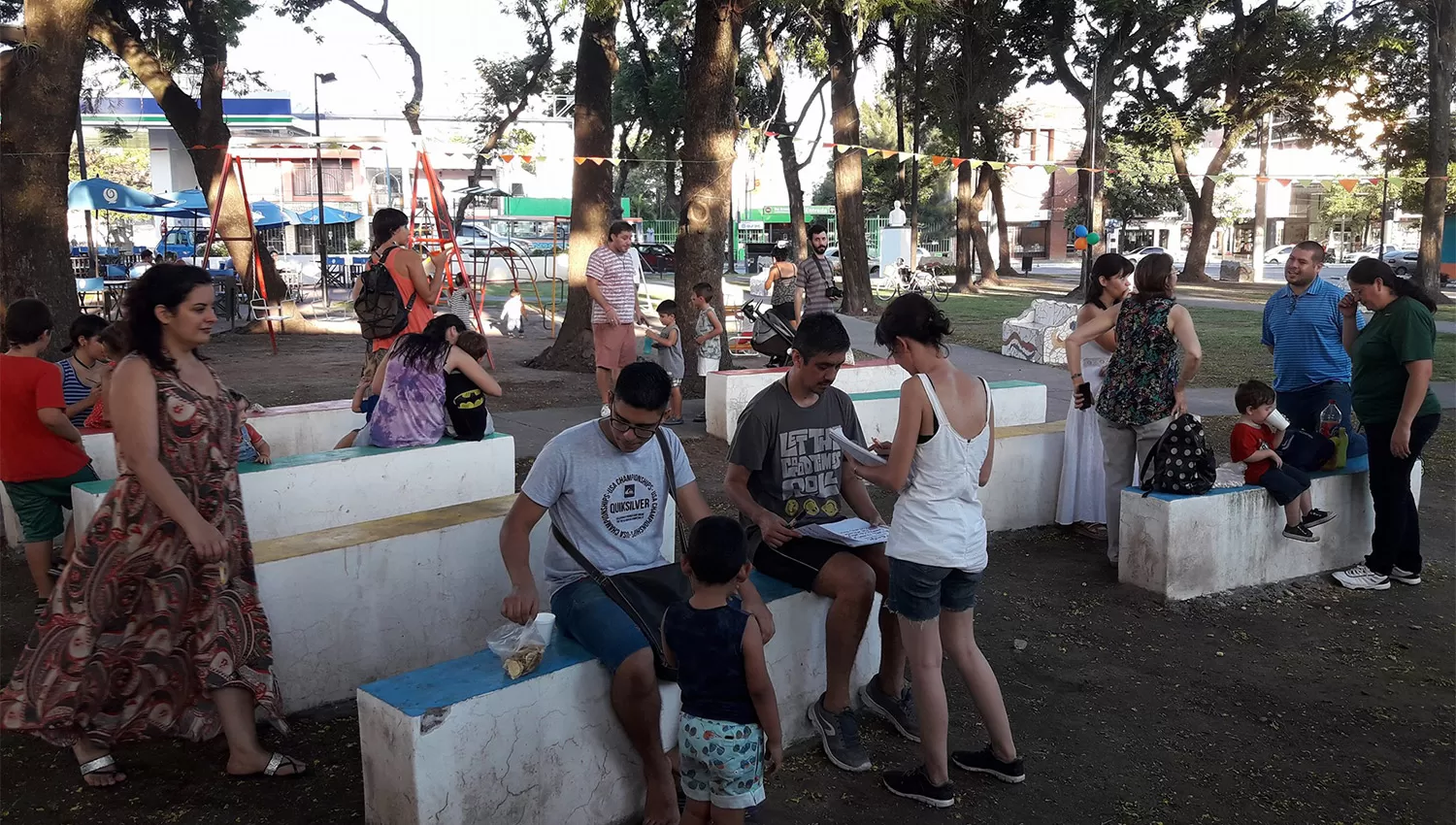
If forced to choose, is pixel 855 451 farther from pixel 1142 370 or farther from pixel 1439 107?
pixel 1439 107

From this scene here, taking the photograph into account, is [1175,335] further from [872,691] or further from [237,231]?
[237,231]

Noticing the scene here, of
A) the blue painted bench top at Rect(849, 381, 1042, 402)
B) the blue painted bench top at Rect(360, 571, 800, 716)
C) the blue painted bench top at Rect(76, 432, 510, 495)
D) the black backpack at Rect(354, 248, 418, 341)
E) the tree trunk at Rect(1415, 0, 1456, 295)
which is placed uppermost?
the tree trunk at Rect(1415, 0, 1456, 295)

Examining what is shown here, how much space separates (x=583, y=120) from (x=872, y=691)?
35.1 feet

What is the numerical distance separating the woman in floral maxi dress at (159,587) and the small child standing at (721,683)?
1.45m

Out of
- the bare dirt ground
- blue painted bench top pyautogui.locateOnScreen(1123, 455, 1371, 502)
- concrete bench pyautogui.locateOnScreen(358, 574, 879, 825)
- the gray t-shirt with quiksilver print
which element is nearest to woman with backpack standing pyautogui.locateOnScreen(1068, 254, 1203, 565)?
blue painted bench top pyautogui.locateOnScreen(1123, 455, 1371, 502)

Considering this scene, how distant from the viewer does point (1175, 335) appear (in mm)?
5352

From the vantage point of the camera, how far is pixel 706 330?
10.4 meters

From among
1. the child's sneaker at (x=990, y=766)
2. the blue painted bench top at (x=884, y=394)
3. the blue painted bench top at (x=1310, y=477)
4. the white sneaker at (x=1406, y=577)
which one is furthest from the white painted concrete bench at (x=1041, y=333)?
the child's sneaker at (x=990, y=766)

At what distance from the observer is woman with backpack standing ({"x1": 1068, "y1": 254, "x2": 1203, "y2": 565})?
5.35 metres

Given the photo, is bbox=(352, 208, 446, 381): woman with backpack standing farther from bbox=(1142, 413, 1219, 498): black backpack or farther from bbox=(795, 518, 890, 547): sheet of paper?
bbox=(1142, 413, 1219, 498): black backpack

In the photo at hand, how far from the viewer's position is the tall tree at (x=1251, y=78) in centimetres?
2850

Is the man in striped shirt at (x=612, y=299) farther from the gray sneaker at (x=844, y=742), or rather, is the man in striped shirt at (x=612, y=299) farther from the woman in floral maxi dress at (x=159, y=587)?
the woman in floral maxi dress at (x=159, y=587)

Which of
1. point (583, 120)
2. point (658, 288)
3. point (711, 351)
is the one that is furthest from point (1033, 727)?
point (658, 288)

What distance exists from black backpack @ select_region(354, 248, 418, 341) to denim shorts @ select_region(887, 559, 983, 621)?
436cm
